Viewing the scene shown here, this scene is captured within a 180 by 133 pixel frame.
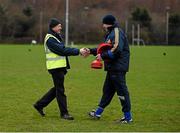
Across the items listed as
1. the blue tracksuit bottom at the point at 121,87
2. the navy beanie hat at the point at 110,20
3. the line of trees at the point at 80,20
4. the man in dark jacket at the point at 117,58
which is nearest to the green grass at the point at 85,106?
the blue tracksuit bottom at the point at 121,87

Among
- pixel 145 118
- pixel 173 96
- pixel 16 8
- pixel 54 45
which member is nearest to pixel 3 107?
pixel 54 45

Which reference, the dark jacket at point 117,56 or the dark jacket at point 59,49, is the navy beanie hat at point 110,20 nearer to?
the dark jacket at point 117,56

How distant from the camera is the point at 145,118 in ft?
33.0

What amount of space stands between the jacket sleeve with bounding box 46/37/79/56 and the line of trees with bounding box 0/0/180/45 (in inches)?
2923

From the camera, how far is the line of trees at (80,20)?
294 ft

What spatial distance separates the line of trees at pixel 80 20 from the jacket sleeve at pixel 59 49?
74234 mm

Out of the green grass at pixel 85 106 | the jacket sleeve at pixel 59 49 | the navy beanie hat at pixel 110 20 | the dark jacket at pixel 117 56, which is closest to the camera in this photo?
the green grass at pixel 85 106

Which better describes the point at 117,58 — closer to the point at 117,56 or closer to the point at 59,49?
the point at 117,56

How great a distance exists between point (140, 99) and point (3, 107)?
3.62 metres

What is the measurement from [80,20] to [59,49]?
8671cm

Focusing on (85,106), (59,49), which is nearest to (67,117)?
(59,49)

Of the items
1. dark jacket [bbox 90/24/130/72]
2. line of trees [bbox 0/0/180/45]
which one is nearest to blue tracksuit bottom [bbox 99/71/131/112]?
dark jacket [bbox 90/24/130/72]

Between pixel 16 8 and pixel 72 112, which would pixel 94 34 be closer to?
pixel 16 8

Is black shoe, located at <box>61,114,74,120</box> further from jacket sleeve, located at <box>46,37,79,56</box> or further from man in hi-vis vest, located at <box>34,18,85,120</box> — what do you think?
jacket sleeve, located at <box>46,37,79,56</box>
